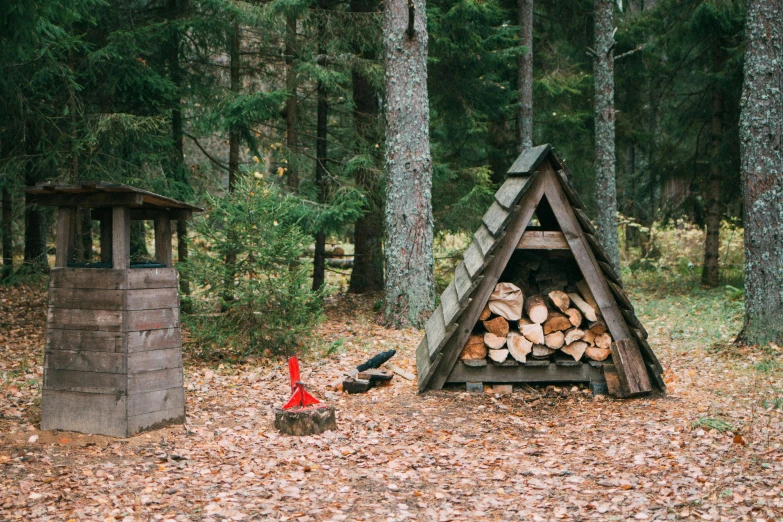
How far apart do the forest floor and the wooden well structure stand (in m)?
0.22

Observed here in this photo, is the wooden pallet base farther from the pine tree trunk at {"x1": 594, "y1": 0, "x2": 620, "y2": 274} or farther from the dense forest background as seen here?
the pine tree trunk at {"x1": 594, "y1": 0, "x2": 620, "y2": 274}

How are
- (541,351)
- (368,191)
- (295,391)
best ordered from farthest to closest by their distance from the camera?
1. (368,191)
2. (541,351)
3. (295,391)

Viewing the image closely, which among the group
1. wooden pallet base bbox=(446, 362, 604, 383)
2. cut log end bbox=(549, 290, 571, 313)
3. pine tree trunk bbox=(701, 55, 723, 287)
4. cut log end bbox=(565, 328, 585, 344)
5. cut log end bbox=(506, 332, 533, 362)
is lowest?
wooden pallet base bbox=(446, 362, 604, 383)

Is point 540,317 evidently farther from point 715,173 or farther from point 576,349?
point 715,173

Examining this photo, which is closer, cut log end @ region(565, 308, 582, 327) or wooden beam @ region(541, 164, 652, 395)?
wooden beam @ region(541, 164, 652, 395)

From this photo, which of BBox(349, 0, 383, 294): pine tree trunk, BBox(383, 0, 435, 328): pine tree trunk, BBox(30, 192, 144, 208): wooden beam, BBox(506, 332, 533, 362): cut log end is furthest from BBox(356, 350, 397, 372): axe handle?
BBox(349, 0, 383, 294): pine tree trunk

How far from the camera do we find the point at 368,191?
1285 centimetres

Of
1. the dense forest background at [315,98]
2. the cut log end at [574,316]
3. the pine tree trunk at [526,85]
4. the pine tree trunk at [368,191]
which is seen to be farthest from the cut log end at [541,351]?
the pine tree trunk at [526,85]

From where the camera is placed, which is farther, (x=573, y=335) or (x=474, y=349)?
(x=474, y=349)

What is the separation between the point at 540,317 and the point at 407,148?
14.7 feet

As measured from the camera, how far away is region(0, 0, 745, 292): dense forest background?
1086cm

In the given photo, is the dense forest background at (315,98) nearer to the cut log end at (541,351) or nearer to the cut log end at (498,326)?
the cut log end at (498,326)

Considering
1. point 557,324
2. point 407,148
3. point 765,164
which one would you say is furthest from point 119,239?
point 765,164

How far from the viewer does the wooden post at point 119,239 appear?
5801 millimetres
